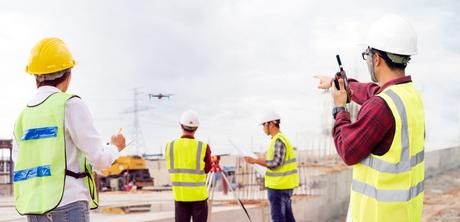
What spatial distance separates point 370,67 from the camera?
115 inches

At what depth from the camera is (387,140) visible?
2650 mm

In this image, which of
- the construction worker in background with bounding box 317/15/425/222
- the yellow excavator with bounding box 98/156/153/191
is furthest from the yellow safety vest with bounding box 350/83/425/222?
the yellow excavator with bounding box 98/156/153/191

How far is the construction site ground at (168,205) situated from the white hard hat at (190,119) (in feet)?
4.81

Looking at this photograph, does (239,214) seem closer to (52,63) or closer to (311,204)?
(311,204)

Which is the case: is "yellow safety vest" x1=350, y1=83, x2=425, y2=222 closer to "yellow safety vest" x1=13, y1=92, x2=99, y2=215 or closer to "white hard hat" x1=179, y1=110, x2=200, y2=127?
"yellow safety vest" x1=13, y1=92, x2=99, y2=215

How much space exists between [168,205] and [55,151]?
8597 millimetres

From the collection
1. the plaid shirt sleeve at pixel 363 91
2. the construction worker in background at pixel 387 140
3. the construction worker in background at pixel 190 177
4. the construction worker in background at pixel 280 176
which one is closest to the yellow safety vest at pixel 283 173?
the construction worker in background at pixel 280 176

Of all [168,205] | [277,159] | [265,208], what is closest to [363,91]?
[277,159]

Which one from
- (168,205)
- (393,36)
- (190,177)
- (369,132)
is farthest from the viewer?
(168,205)

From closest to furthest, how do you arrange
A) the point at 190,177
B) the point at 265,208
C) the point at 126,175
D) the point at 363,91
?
the point at 363,91, the point at 190,177, the point at 265,208, the point at 126,175

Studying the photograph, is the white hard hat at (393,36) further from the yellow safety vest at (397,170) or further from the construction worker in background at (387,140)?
the yellow safety vest at (397,170)

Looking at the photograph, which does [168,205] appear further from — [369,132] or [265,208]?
[369,132]

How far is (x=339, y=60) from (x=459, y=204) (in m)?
12.7

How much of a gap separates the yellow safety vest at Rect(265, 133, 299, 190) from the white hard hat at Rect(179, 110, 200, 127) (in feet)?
4.12
